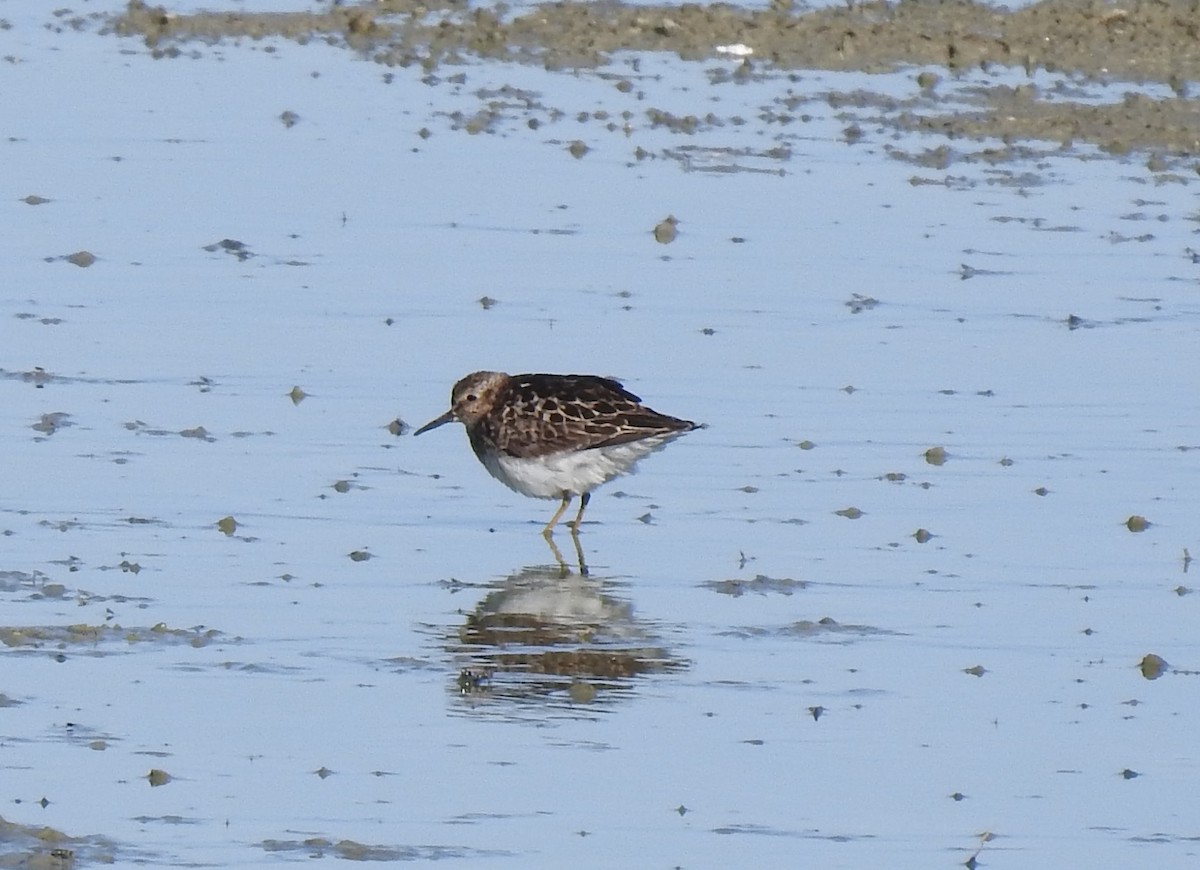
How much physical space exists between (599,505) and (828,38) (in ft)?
44.9

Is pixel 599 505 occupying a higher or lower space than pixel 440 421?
lower

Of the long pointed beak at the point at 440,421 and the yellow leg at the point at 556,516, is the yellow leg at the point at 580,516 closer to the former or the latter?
the yellow leg at the point at 556,516

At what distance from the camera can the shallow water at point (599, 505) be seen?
873 centimetres

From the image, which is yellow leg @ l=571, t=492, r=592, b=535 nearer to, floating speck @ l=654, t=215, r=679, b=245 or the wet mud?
floating speck @ l=654, t=215, r=679, b=245

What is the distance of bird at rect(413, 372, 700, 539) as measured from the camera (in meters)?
12.7

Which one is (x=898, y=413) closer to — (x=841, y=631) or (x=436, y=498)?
(x=436, y=498)

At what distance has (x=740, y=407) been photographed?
47.4 ft

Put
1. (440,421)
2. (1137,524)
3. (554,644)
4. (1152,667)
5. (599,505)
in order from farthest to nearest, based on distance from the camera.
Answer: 1. (599,505)
2. (440,421)
3. (1137,524)
4. (554,644)
5. (1152,667)

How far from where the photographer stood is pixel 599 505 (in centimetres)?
1337

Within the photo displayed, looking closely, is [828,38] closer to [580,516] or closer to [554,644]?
[580,516]

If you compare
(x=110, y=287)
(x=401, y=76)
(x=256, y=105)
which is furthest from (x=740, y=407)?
(x=401, y=76)

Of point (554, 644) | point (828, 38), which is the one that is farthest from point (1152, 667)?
point (828, 38)

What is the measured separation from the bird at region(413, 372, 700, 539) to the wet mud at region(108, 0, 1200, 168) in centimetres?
1008

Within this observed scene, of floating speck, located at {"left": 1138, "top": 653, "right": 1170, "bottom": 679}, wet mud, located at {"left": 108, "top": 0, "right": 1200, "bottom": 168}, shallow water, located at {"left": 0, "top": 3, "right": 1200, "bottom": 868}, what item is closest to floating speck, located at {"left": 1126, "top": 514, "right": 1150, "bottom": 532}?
shallow water, located at {"left": 0, "top": 3, "right": 1200, "bottom": 868}
